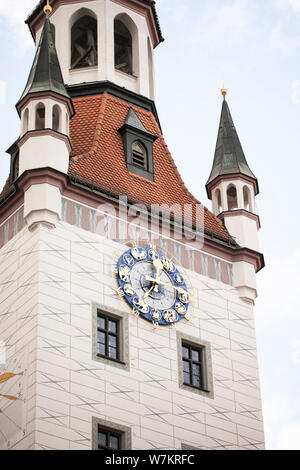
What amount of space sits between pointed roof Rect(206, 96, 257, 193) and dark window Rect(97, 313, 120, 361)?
21.8ft

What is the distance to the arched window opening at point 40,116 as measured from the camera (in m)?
30.6

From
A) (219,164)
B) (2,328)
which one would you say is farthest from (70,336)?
(219,164)

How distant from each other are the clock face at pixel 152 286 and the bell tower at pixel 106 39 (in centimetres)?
685

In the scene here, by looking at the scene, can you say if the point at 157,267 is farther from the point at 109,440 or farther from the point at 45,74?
the point at 45,74

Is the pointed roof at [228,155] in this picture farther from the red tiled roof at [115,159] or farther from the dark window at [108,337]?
the dark window at [108,337]

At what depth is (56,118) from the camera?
3070cm

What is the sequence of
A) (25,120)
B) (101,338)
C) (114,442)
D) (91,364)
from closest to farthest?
(114,442) → (91,364) → (101,338) → (25,120)

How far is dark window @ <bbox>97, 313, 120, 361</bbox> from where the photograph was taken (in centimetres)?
2774

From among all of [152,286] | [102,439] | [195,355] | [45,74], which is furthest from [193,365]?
[45,74]

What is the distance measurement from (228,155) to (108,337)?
775 cm

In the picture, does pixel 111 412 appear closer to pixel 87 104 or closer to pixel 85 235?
pixel 85 235

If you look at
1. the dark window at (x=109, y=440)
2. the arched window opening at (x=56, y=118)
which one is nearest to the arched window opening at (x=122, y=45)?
the arched window opening at (x=56, y=118)

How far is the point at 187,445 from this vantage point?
2741 centimetres
